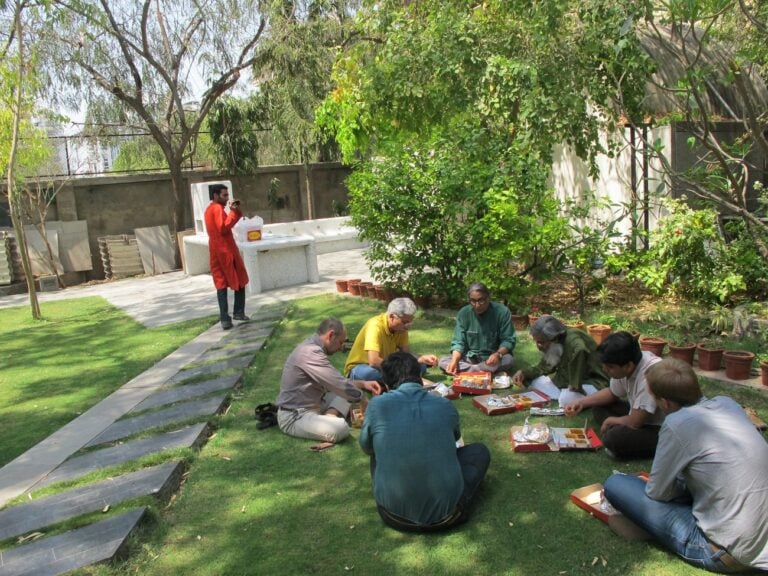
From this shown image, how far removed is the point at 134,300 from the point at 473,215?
7.08 meters

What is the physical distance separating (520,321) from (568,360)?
2.53m

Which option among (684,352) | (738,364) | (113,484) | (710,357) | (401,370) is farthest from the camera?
(684,352)

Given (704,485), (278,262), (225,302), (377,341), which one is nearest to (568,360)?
(377,341)

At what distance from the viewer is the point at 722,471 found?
293cm

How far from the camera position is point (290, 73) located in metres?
17.3

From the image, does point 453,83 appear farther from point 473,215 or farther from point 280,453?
point 280,453

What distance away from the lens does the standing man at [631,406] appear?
4107mm

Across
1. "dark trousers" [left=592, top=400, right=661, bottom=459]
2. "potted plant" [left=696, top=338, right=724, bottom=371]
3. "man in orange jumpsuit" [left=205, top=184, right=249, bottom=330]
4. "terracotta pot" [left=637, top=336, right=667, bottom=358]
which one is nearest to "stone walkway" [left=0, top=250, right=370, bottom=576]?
"man in orange jumpsuit" [left=205, top=184, right=249, bottom=330]

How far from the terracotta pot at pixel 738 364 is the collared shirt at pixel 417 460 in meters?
3.03

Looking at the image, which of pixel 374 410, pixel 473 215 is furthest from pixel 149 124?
pixel 374 410

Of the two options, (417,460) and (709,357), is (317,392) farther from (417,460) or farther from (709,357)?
(709,357)

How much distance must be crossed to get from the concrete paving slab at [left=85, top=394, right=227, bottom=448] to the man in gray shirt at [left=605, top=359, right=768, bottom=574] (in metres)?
3.56

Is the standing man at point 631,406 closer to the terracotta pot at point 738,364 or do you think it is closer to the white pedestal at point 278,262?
the terracotta pot at point 738,364

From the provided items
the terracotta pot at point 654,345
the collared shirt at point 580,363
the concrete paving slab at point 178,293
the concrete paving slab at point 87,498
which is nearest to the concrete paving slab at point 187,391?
the concrete paving slab at point 87,498
